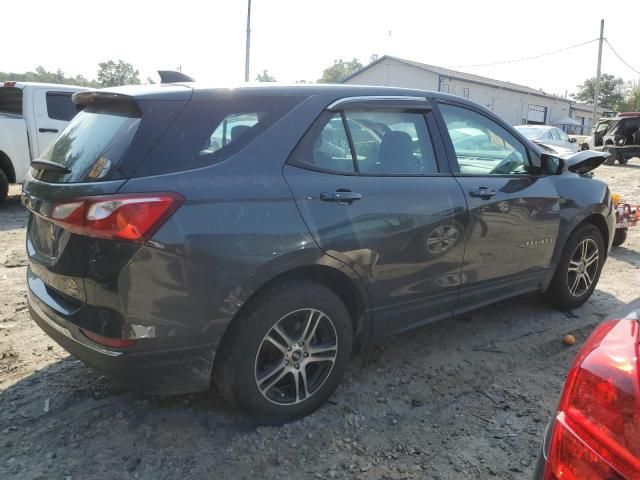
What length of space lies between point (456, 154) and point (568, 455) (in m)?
2.49

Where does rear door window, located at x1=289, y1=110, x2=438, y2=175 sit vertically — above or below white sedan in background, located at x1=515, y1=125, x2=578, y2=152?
below

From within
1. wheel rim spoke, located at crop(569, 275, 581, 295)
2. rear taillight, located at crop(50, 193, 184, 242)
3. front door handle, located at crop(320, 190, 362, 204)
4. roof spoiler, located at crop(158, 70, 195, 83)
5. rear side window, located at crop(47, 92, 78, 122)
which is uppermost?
rear side window, located at crop(47, 92, 78, 122)

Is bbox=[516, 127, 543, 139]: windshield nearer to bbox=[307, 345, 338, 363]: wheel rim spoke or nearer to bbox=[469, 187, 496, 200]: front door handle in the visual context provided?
bbox=[469, 187, 496, 200]: front door handle

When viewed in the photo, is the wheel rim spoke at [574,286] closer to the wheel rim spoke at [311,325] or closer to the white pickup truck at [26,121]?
the wheel rim spoke at [311,325]

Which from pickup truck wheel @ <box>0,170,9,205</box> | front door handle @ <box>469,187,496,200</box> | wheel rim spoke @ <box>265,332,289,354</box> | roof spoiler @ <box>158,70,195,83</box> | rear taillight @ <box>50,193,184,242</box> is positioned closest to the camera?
rear taillight @ <box>50,193,184,242</box>

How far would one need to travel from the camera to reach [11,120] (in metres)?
8.20

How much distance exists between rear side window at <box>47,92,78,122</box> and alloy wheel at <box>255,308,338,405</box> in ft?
24.8

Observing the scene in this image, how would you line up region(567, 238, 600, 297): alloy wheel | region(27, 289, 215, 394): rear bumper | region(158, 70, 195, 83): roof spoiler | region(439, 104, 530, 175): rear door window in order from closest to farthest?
region(27, 289, 215, 394): rear bumper
region(158, 70, 195, 83): roof spoiler
region(439, 104, 530, 175): rear door window
region(567, 238, 600, 297): alloy wheel

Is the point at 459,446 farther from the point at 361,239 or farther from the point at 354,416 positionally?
the point at 361,239

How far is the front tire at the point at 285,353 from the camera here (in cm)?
255

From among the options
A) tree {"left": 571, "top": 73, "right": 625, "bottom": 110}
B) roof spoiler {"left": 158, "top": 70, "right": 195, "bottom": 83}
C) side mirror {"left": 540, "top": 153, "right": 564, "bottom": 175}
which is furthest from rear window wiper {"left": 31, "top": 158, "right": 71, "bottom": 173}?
tree {"left": 571, "top": 73, "right": 625, "bottom": 110}

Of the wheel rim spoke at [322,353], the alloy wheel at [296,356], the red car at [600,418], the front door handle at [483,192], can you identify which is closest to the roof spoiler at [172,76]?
the alloy wheel at [296,356]

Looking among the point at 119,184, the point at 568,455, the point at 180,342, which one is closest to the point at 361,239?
the point at 180,342

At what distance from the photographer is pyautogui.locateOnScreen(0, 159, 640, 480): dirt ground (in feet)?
8.16
